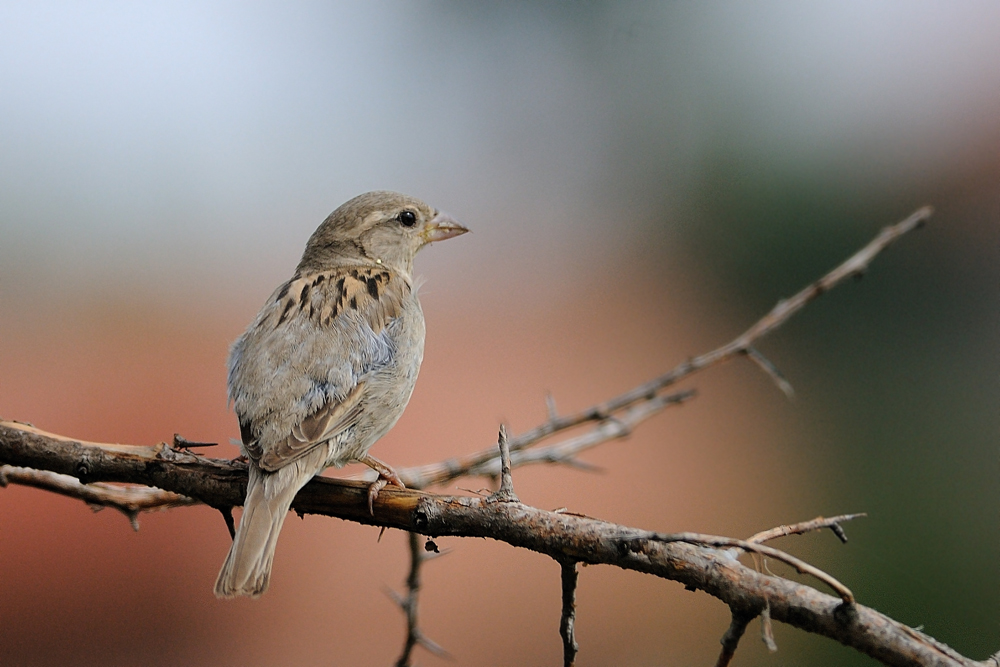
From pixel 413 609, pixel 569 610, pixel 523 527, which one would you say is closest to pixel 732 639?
pixel 569 610

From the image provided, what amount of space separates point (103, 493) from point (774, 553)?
200cm

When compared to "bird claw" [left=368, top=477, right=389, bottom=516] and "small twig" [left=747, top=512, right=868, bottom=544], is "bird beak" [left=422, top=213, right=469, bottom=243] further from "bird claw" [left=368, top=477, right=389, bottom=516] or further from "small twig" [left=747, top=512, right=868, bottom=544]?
"small twig" [left=747, top=512, right=868, bottom=544]

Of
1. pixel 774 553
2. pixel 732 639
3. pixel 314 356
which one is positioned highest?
pixel 314 356

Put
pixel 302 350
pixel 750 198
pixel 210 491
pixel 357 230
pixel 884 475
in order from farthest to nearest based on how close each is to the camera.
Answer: pixel 750 198, pixel 884 475, pixel 357 230, pixel 302 350, pixel 210 491

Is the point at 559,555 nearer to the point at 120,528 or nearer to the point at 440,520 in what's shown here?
the point at 440,520

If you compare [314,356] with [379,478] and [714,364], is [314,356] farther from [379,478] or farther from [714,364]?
[714,364]

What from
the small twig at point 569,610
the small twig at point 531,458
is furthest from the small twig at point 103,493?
the small twig at point 569,610

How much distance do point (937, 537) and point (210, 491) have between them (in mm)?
6633

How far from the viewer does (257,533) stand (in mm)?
2387

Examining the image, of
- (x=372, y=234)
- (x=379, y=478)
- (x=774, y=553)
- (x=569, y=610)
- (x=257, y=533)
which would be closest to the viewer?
(x=774, y=553)

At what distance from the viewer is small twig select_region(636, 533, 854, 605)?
1420 mm

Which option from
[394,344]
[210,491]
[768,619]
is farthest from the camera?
[394,344]

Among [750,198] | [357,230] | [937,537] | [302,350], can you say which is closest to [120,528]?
[357,230]

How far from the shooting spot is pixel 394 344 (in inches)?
121
